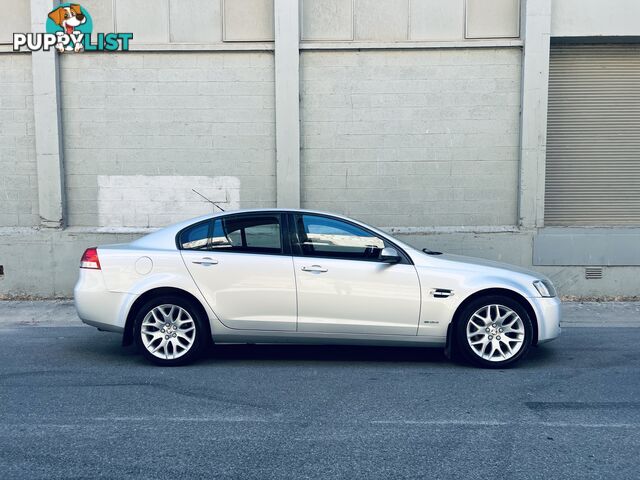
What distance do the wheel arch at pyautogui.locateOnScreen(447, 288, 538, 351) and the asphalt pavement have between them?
0.34 metres

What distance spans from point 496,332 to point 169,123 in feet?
22.5

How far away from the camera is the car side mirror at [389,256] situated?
6.82 meters

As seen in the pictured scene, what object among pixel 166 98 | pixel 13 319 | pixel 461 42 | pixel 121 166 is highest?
pixel 461 42

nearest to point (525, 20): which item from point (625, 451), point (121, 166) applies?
point (121, 166)

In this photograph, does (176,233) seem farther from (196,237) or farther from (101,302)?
(101,302)

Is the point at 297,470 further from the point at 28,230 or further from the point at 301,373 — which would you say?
the point at 28,230

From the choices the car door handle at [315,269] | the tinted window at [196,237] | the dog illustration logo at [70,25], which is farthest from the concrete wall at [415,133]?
the car door handle at [315,269]

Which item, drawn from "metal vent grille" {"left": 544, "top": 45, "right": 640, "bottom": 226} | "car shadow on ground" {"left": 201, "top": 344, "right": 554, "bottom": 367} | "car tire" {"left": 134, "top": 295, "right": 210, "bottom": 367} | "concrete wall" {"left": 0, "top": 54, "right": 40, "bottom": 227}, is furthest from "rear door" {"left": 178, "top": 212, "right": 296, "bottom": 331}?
"metal vent grille" {"left": 544, "top": 45, "right": 640, "bottom": 226}

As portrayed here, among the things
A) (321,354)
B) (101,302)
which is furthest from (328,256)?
(101,302)

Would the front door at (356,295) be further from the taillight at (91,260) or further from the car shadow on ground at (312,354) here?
the taillight at (91,260)

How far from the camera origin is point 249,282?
22.4 feet

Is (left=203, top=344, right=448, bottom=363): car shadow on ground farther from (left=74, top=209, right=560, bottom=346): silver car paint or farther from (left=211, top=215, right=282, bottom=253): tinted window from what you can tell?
(left=211, top=215, right=282, bottom=253): tinted window

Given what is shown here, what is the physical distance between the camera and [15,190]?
1159 centimetres

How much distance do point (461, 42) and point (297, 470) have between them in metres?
8.66
